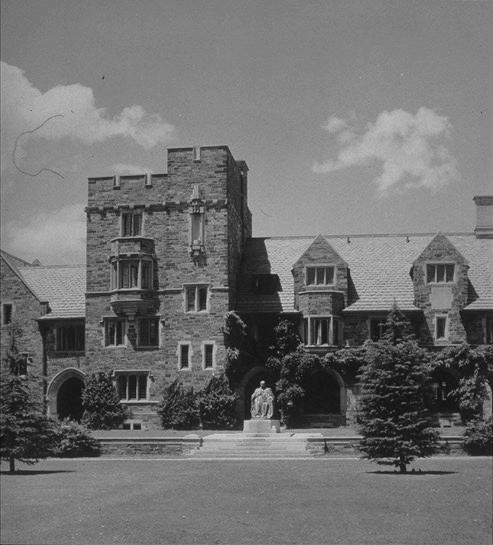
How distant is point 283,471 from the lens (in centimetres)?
2456

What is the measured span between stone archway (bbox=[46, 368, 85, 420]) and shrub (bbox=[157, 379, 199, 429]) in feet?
16.7

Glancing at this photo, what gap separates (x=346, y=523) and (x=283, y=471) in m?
6.43

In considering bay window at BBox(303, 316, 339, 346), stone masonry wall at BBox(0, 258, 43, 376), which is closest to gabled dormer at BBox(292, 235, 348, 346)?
bay window at BBox(303, 316, 339, 346)

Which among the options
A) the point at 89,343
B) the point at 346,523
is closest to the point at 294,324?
the point at 89,343

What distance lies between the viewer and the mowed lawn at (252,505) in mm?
17578

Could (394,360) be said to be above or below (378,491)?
above

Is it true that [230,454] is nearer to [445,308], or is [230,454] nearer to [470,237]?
[445,308]

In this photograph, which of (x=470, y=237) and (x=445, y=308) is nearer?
(x=445, y=308)

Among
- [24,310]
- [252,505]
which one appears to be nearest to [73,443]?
[252,505]

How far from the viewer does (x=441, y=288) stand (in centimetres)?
4062

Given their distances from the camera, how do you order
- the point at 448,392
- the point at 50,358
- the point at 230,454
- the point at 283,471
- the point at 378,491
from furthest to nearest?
the point at 50,358 → the point at 448,392 → the point at 230,454 → the point at 283,471 → the point at 378,491

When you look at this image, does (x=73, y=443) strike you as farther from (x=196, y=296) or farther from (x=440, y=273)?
(x=440, y=273)

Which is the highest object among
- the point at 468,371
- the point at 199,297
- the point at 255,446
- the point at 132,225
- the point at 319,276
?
the point at 132,225

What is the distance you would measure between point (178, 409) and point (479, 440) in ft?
51.4
